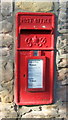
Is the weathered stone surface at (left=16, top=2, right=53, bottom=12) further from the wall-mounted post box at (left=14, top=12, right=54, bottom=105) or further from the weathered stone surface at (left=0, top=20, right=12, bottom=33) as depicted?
the weathered stone surface at (left=0, top=20, right=12, bottom=33)

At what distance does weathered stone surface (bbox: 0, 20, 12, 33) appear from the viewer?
260 centimetres

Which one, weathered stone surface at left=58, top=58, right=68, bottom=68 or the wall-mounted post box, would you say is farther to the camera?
weathered stone surface at left=58, top=58, right=68, bottom=68

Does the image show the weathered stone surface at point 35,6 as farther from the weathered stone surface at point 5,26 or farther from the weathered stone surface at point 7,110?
the weathered stone surface at point 7,110

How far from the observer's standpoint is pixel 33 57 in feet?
8.40

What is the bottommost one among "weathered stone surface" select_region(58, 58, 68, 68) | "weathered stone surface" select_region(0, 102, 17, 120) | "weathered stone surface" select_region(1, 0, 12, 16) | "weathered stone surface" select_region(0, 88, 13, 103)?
"weathered stone surface" select_region(0, 102, 17, 120)

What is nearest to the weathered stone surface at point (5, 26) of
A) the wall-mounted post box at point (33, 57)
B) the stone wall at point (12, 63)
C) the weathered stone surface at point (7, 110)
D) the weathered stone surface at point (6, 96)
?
the stone wall at point (12, 63)

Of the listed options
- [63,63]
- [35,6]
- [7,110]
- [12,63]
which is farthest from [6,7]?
[7,110]

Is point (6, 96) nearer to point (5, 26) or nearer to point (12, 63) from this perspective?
point (12, 63)

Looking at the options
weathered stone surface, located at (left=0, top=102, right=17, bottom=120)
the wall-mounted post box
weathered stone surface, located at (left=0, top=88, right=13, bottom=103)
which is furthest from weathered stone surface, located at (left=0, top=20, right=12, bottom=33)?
weathered stone surface, located at (left=0, top=102, right=17, bottom=120)

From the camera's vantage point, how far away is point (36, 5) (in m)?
2.61

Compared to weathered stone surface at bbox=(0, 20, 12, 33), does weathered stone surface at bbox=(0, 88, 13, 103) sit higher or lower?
lower

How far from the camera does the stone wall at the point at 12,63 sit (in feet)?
8.54

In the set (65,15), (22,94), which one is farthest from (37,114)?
(65,15)

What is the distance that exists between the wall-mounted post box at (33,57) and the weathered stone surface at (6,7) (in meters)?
0.14
